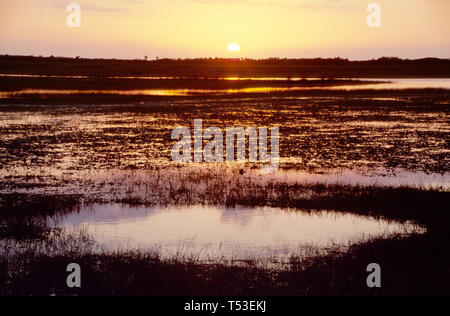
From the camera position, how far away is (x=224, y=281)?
9336 mm

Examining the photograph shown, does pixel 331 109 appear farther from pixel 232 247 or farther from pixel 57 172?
pixel 232 247

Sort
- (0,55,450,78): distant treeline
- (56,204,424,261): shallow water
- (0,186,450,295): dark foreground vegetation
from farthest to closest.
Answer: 1. (0,55,450,78): distant treeline
2. (56,204,424,261): shallow water
3. (0,186,450,295): dark foreground vegetation

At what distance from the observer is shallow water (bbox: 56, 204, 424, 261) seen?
11.5 m

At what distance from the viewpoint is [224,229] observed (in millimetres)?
13031

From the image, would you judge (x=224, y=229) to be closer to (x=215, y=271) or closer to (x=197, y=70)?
(x=215, y=271)

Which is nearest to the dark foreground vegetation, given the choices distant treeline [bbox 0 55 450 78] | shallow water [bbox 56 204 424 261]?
shallow water [bbox 56 204 424 261]

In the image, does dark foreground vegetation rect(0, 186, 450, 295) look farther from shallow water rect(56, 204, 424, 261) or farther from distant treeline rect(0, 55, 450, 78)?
distant treeline rect(0, 55, 450, 78)

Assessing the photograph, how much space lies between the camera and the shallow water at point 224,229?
11484 millimetres

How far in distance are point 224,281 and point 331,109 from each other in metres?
36.3

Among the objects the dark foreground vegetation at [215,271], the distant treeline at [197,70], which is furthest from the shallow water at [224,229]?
the distant treeline at [197,70]

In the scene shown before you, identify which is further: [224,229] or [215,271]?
[224,229]

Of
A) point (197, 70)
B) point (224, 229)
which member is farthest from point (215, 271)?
point (197, 70)

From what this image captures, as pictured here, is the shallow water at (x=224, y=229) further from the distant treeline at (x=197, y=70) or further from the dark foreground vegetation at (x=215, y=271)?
the distant treeline at (x=197, y=70)
